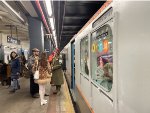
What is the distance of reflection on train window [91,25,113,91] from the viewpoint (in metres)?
2.25

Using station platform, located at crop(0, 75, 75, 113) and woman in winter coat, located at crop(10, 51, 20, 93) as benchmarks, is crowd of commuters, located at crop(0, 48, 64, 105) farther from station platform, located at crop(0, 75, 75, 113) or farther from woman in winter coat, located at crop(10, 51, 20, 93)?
station platform, located at crop(0, 75, 75, 113)

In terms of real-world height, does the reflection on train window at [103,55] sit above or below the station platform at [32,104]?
above

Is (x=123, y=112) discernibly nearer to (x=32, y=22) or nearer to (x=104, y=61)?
(x=104, y=61)

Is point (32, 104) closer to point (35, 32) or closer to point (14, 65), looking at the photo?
point (14, 65)

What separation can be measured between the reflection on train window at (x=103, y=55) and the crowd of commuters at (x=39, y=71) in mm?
3175

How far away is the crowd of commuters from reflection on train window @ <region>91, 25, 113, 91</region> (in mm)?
3175

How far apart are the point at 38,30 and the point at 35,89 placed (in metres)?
3.58

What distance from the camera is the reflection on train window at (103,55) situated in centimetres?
225

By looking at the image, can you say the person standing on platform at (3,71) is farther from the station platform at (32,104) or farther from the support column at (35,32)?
the station platform at (32,104)

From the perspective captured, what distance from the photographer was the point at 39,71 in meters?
6.07

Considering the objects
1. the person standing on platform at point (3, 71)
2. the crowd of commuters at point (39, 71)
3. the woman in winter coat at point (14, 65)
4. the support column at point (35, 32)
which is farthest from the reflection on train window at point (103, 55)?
the person standing on platform at point (3, 71)

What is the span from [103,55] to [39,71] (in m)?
3.82

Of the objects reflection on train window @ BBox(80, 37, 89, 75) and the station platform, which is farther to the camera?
the station platform

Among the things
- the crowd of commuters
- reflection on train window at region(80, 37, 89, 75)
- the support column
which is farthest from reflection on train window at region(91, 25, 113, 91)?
the support column
